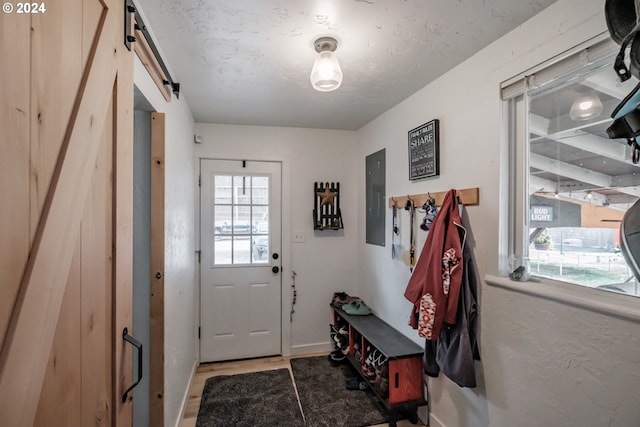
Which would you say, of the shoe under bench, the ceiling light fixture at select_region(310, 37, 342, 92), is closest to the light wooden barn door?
the ceiling light fixture at select_region(310, 37, 342, 92)

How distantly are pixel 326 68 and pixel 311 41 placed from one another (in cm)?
20

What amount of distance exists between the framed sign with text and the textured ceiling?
1.03ft

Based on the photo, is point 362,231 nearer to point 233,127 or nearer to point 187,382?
point 233,127

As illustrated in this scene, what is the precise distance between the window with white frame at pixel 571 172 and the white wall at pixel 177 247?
1.84 meters

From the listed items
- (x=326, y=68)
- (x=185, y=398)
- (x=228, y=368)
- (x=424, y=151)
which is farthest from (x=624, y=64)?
(x=228, y=368)

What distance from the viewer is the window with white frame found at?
1205 mm

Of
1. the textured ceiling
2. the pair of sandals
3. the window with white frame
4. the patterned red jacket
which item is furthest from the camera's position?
the patterned red jacket

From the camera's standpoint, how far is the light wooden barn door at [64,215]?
534 millimetres

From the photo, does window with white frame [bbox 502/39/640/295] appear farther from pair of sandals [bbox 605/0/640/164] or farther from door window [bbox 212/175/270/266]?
door window [bbox 212/175/270/266]

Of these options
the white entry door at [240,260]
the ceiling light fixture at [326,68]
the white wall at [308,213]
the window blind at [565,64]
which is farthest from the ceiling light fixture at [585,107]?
the white entry door at [240,260]

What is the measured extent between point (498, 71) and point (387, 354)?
181 cm

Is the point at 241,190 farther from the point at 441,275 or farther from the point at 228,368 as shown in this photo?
the point at 441,275

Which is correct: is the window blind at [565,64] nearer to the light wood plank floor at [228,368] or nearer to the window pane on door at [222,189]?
the window pane on door at [222,189]

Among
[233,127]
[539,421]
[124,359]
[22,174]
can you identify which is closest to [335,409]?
[539,421]
